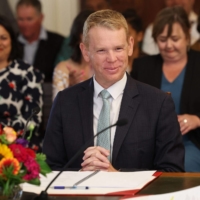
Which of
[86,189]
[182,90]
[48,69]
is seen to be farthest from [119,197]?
[48,69]

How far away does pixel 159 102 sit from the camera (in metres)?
2.84

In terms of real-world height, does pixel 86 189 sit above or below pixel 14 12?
below

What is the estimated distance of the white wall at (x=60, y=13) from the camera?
19.6ft

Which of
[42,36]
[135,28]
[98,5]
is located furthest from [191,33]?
[42,36]

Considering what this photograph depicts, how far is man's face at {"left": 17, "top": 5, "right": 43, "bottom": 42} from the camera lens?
5.41 metres

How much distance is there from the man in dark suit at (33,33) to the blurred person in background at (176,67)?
138 centimetres

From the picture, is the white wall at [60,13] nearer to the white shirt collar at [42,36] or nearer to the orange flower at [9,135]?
the white shirt collar at [42,36]

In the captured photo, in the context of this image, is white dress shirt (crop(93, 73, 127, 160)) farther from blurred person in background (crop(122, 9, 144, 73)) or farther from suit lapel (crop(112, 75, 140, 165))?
blurred person in background (crop(122, 9, 144, 73))

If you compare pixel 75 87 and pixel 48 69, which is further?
pixel 48 69

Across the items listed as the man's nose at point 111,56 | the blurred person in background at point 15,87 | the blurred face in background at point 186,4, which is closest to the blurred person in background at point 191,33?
the blurred face in background at point 186,4

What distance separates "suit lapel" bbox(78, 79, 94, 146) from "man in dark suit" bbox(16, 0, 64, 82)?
2.37 meters

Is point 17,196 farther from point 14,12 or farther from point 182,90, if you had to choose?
point 14,12

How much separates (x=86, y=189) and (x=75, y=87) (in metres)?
0.72

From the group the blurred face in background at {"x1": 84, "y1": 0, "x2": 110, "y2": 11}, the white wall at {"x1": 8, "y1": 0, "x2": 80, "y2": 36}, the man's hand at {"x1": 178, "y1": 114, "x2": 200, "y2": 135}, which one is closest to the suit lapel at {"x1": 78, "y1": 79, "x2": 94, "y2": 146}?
the man's hand at {"x1": 178, "y1": 114, "x2": 200, "y2": 135}
